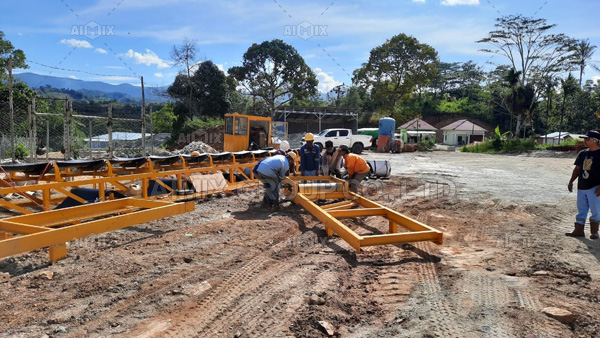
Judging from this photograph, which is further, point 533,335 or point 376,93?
point 376,93

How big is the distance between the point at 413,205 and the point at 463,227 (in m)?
1.84

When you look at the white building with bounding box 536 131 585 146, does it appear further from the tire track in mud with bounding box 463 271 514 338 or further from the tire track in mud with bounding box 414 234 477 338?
the tire track in mud with bounding box 414 234 477 338

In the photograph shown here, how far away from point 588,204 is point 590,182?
14.1 inches

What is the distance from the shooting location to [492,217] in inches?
272

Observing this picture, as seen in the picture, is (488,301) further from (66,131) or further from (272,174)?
(66,131)

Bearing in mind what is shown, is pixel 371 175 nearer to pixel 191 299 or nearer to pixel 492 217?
pixel 492 217

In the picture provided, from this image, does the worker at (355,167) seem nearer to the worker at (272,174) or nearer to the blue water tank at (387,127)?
the worker at (272,174)

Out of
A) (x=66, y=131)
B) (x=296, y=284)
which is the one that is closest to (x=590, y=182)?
(x=296, y=284)

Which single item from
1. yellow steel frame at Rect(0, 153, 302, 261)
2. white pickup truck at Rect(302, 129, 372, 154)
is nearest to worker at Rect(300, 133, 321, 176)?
yellow steel frame at Rect(0, 153, 302, 261)

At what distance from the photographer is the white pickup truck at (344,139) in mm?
23484

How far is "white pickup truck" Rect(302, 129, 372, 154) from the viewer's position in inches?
925

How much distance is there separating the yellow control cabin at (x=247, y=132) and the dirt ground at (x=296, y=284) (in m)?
6.93

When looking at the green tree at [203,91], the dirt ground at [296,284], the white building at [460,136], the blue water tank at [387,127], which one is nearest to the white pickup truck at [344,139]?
the blue water tank at [387,127]

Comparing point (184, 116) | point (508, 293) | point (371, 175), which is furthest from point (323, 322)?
point (184, 116)
